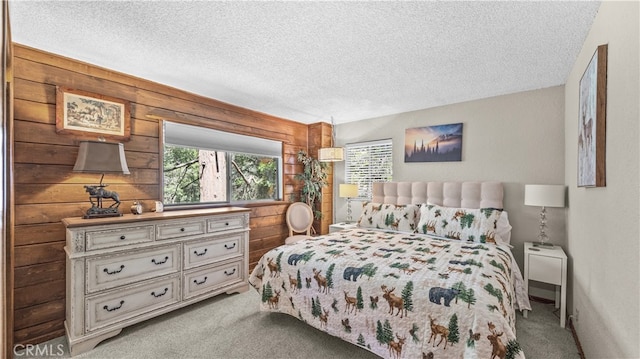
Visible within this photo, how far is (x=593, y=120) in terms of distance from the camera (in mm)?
1814

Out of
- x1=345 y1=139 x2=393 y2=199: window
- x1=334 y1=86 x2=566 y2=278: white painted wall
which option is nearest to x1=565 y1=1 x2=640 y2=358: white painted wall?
x1=334 y1=86 x2=566 y2=278: white painted wall

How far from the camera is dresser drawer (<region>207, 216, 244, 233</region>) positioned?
9.92 feet

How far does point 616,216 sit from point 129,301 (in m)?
3.56

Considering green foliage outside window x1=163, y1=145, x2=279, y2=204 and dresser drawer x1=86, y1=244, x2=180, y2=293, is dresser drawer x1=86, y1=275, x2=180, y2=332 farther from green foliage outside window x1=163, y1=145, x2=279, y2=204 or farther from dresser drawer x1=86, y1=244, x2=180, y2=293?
green foliage outside window x1=163, y1=145, x2=279, y2=204

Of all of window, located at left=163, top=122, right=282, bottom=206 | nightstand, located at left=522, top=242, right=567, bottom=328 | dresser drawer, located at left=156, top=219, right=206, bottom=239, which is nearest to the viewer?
nightstand, located at left=522, top=242, right=567, bottom=328

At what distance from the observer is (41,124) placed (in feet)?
7.51

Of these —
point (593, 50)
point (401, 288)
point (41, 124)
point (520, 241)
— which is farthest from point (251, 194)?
point (593, 50)

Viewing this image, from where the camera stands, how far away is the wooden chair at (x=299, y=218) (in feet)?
14.5

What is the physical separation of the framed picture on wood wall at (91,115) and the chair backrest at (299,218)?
2.48m

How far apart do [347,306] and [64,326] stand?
2507mm

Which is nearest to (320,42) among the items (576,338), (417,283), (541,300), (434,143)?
(417,283)

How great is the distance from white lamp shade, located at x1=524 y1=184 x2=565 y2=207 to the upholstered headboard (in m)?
0.44

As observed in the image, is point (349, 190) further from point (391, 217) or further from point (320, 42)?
point (320, 42)

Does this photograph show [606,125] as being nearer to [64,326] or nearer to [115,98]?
[115,98]
